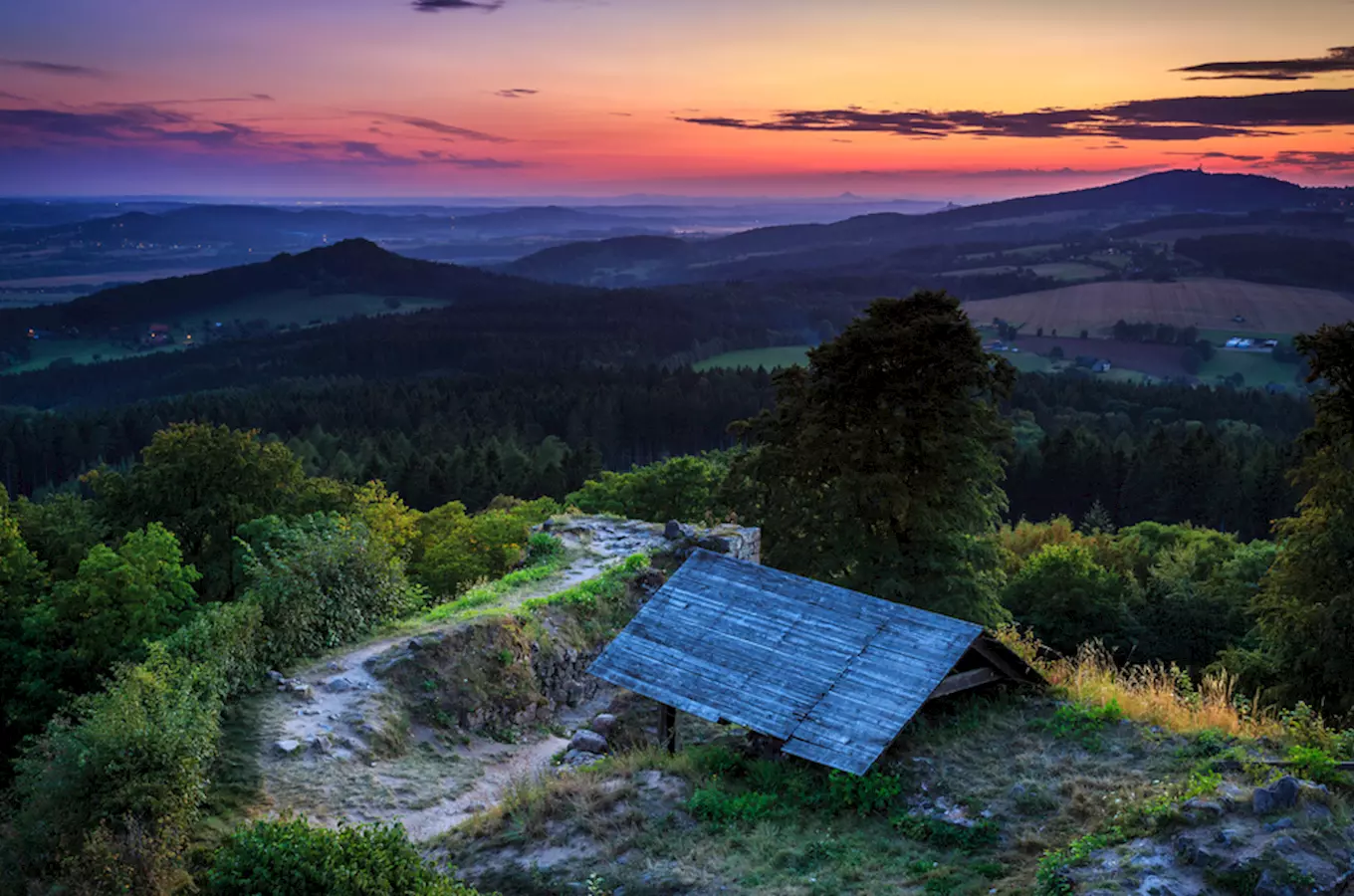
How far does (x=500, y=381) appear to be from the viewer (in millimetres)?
151250

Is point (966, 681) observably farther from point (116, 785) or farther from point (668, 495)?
point (668, 495)

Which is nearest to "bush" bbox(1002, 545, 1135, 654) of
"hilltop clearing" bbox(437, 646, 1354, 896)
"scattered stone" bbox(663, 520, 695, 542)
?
"scattered stone" bbox(663, 520, 695, 542)

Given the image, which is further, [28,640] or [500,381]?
[500,381]

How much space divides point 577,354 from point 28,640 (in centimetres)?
16705

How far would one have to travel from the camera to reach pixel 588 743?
18.7m

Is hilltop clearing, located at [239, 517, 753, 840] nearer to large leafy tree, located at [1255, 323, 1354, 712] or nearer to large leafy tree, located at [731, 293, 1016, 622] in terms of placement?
large leafy tree, located at [731, 293, 1016, 622]

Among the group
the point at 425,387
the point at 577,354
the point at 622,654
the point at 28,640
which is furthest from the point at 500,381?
the point at 622,654

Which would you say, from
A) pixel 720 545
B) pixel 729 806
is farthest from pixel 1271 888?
pixel 720 545

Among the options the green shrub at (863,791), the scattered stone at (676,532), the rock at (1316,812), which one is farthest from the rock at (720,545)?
the rock at (1316,812)

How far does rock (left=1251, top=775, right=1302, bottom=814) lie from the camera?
10219 millimetres

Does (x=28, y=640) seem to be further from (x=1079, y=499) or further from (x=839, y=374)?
(x=1079, y=499)

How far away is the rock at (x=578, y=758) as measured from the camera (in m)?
17.9

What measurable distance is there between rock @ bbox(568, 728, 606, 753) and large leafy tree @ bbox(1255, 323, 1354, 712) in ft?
67.6

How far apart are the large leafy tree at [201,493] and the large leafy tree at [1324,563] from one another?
33.6 meters
